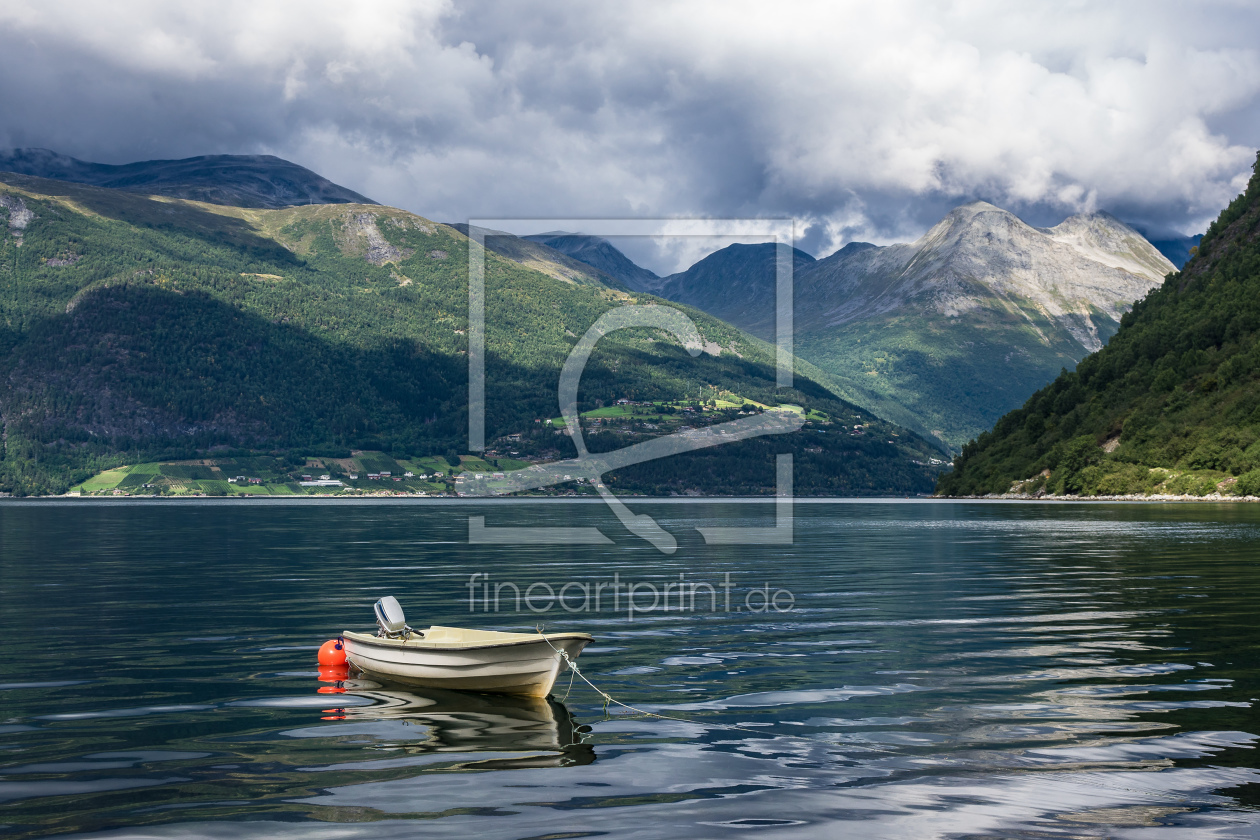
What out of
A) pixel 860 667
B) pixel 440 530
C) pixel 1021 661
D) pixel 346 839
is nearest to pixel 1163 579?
pixel 1021 661

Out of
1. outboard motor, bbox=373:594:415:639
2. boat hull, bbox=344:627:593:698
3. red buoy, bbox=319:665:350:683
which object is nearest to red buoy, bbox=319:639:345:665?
red buoy, bbox=319:665:350:683

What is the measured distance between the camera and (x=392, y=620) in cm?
3269

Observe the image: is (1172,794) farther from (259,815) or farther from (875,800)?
(259,815)

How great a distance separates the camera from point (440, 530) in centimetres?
13125

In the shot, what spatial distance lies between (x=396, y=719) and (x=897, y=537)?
88.0m

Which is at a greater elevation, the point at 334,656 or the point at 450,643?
the point at 450,643

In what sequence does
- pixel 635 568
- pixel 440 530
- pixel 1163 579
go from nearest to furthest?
pixel 1163 579 < pixel 635 568 < pixel 440 530

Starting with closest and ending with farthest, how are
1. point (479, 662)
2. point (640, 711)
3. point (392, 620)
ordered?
1. point (640, 711)
2. point (479, 662)
3. point (392, 620)

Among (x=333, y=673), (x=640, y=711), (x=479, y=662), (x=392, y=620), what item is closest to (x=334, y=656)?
(x=333, y=673)

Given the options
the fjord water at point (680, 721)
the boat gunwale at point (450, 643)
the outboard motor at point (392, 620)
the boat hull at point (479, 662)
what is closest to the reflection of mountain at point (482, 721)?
the fjord water at point (680, 721)

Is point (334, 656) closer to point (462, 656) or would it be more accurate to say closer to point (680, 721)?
point (462, 656)

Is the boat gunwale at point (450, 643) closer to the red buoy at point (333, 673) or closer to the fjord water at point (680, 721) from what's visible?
the red buoy at point (333, 673)

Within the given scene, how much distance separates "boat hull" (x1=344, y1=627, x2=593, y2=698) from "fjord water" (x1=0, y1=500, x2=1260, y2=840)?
0.62 metres

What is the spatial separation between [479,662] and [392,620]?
578 cm
